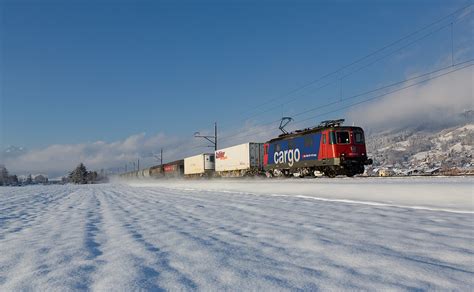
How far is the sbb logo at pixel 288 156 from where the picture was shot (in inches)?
998

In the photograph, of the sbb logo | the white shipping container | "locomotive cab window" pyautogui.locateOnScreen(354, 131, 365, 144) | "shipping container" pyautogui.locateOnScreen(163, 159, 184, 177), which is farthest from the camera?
"shipping container" pyautogui.locateOnScreen(163, 159, 184, 177)

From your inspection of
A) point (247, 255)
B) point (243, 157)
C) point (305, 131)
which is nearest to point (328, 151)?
point (305, 131)

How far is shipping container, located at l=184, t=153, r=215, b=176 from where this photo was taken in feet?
140

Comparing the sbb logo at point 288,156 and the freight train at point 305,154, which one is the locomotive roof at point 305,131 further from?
the sbb logo at point 288,156

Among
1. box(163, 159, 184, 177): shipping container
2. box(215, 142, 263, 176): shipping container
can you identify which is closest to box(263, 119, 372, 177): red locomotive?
box(215, 142, 263, 176): shipping container

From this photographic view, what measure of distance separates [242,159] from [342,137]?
13.9 metres

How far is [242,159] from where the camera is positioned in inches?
1340

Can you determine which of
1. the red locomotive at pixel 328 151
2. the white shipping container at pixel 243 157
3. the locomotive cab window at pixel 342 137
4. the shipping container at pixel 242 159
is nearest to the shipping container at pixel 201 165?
the shipping container at pixel 242 159

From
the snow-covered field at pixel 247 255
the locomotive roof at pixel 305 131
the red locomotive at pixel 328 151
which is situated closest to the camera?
the snow-covered field at pixel 247 255

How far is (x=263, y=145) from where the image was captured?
32.9m

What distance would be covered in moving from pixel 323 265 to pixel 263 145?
30.5m

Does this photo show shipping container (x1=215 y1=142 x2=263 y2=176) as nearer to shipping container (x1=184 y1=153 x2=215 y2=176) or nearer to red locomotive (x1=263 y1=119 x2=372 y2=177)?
shipping container (x1=184 y1=153 x2=215 y2=176)

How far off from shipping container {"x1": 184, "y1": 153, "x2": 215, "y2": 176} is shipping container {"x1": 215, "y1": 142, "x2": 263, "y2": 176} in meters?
4.36

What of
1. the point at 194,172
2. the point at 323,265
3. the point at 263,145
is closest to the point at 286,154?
the point at 263,145
